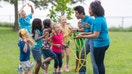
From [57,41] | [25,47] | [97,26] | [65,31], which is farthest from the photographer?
[65,31]

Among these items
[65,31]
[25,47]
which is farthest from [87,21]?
[25,47]

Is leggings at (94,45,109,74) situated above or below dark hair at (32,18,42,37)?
below

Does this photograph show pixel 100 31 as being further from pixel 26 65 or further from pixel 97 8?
pixel 26 65

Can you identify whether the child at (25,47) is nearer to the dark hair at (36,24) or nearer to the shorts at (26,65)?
the shorts at (26,65)

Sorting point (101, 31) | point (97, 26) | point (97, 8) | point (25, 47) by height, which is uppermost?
point (97, 8)

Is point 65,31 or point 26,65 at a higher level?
point 65,31

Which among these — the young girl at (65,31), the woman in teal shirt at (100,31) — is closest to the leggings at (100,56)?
the woman in teal shirt at (100,31)

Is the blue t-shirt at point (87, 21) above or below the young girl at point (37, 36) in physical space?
above

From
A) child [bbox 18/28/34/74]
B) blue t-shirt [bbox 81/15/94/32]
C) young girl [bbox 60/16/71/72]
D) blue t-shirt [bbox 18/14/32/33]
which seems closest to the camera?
child [bbox 18/28/34/74]

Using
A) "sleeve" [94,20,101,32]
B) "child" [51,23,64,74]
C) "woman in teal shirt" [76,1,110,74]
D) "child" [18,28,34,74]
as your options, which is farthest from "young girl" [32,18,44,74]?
"sleeve" [94,20,101,32]

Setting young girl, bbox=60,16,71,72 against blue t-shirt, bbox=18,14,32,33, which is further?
Result: blue t-shirt, bbox=18,14,32,33

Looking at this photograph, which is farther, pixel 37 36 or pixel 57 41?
pixel 57 41

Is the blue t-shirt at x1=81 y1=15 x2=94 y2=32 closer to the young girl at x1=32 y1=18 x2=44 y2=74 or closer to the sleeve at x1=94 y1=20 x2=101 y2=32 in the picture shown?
the young girl at x1=32 y1=18 x2=44 y2=74

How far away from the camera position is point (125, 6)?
188ft
